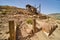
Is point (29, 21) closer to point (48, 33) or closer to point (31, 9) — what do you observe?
point (48, 33)

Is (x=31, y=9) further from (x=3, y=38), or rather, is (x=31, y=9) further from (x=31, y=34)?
(x=3, y=38)

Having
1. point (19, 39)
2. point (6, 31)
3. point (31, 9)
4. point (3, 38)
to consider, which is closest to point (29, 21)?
point (19, 39)

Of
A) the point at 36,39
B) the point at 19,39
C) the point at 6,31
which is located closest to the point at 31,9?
the point at 36,39

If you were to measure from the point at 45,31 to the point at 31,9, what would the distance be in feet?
48.8

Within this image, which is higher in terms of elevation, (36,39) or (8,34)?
(8,34)

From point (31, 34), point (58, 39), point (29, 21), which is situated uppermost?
point (29, 21)

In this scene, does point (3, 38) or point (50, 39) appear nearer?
point (3, 38)

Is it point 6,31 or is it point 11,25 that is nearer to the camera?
point 11,25

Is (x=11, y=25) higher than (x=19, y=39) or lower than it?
higher

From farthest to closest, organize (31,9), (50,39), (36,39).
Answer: (31,9)
(50,39)
(36,39)

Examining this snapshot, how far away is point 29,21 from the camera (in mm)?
12969

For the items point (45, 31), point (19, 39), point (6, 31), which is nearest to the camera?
point (6, 31)

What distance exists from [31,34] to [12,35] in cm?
452

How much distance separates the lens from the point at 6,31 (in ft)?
19.6
